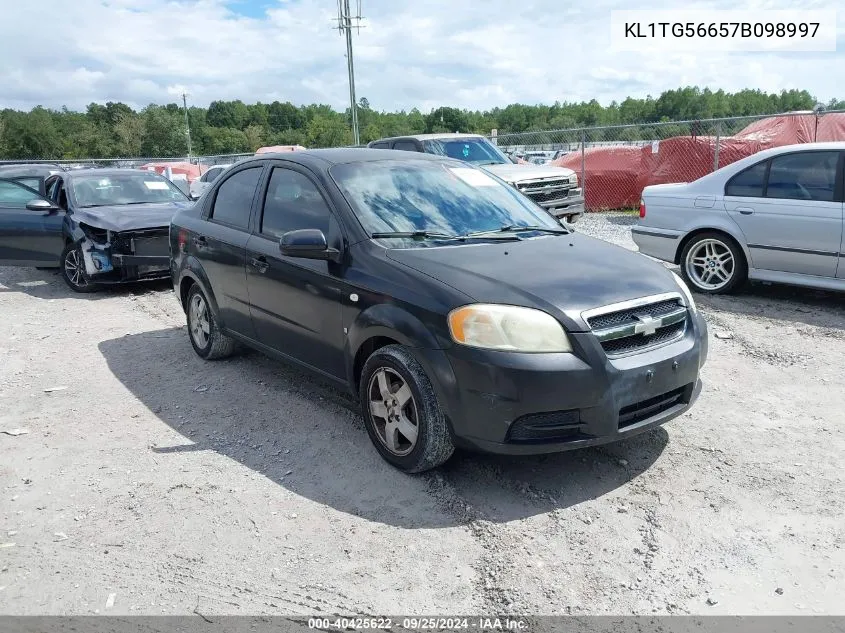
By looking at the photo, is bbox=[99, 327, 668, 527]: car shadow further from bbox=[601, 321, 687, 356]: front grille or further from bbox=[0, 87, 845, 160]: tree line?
bbox=[0, 87, 845, 160]: tree line

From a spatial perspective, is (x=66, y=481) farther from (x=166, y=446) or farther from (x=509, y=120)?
(x=509, y=120)

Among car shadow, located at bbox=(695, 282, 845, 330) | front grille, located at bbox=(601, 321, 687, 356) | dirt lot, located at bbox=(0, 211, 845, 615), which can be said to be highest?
front grille, located at bbox=(601, 321, 687, 356)

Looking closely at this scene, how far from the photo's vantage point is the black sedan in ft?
29.1

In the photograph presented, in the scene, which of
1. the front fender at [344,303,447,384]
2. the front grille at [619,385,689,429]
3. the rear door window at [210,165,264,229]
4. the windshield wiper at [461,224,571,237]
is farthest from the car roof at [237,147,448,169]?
the front grille at [619,385,689,429]

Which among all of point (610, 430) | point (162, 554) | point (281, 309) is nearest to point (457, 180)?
point (281, 309)

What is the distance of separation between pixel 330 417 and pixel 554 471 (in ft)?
5.32

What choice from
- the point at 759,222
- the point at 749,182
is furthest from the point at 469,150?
the point at 759,222

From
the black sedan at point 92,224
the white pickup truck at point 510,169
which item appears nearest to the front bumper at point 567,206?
the white pickup truck at point 510,169

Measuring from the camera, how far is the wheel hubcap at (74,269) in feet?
30.5

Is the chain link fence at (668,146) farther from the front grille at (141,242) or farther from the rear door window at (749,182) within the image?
the front grille at (141,242)

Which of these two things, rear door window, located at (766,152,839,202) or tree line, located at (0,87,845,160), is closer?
rear door window, located at (766,152,839,202)

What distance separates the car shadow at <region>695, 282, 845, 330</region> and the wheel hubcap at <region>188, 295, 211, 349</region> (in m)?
4.90

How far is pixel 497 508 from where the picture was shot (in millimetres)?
3576

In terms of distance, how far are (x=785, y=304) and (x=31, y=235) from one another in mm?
9407
